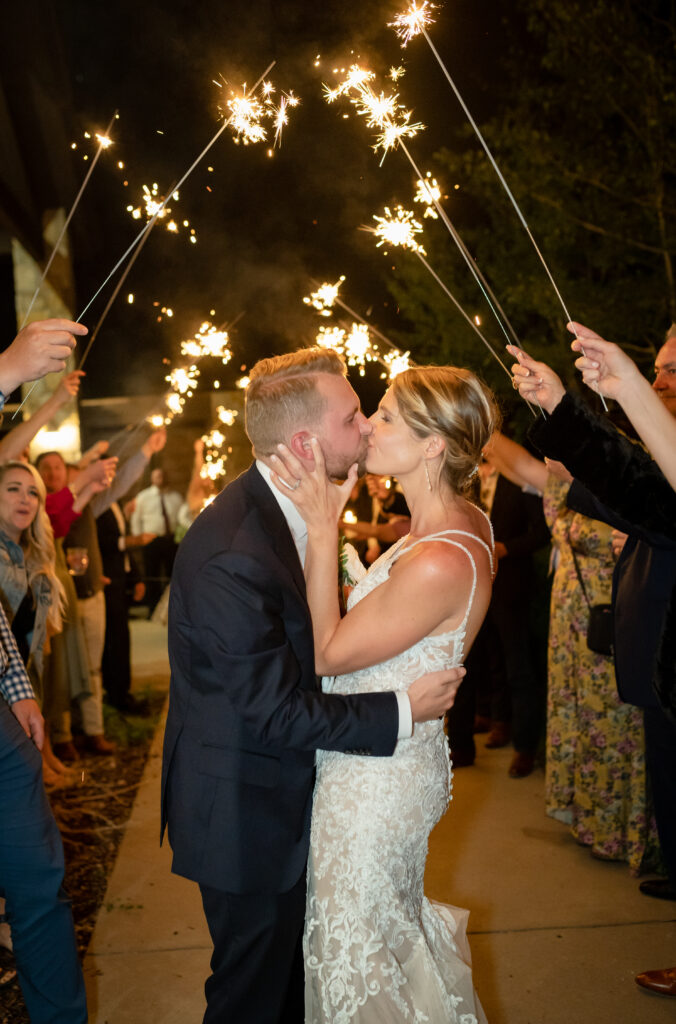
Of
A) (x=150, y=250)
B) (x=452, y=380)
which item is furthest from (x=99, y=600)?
(x=452, y=380)

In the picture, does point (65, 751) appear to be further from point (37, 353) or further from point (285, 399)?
point (285, 399)

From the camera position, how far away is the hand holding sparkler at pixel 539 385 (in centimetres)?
271

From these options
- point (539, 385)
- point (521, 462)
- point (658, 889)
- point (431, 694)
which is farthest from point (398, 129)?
point (658, 889)

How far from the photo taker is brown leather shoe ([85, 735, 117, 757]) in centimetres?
661

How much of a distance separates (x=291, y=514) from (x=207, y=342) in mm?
4398

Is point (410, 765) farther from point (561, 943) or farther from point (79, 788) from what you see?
point (79, 788)

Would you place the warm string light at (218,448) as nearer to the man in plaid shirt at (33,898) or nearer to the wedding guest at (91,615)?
the wedding guest at (91,615)

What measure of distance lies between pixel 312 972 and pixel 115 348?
36.6ft

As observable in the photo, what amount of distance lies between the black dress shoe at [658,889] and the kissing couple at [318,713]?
1933 millimetres

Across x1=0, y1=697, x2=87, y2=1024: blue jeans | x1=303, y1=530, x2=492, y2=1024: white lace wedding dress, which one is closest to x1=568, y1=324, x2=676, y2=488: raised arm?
x1=303, y1=530, x2=492, y2=1024: white lace wedding dress

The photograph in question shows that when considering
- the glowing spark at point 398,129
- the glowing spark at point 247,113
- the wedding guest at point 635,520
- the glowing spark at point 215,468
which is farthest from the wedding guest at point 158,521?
the wedding guest at point 635,520

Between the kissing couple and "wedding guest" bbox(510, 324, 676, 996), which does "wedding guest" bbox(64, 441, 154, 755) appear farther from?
the kissing couple

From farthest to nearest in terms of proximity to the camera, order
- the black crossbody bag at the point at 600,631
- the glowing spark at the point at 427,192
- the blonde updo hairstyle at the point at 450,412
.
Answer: the black crossbody bag at the point at 600,631
the glowing spark at the point at 427,192
the blonde updo hairstyle at the point at 450,412

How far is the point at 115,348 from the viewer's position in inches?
492
